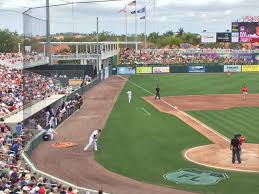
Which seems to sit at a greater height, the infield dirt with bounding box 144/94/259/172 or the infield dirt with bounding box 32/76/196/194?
the infield dirt with bounding box 144/94/259/172

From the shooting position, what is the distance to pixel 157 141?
25.5 m

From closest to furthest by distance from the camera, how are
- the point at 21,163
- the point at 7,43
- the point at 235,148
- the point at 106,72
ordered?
the point at 21,163, the point at 235,148, the point at 106,72, the point at 7,43

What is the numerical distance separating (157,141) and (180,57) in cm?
6450

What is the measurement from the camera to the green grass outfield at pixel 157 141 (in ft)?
60.0

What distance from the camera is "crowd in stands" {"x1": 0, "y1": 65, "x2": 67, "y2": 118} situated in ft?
89.0

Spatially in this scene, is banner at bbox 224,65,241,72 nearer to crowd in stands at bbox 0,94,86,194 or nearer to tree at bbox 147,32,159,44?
crowd in stands at bbox 0,94,86,194

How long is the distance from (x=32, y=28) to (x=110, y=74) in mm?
44406

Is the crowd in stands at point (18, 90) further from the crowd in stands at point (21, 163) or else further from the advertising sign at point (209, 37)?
the advertising sign at point (209, 37)

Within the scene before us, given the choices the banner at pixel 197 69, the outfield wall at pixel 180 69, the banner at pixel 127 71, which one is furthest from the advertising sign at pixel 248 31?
the banner at pixel 127 71

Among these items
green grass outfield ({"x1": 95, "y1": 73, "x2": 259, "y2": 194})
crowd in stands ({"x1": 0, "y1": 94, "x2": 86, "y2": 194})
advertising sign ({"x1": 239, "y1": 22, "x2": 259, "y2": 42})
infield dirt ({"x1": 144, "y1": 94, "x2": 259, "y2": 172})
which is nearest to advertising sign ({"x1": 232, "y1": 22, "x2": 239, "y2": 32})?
advertising sign ({"x1": 239, "y1": 22, "x2": 259, "y2": 42})

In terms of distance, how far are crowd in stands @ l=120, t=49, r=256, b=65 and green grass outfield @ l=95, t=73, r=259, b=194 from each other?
37.7 m

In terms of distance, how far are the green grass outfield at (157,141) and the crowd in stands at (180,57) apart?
37.7 metres

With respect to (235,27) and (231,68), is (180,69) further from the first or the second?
(235,27)

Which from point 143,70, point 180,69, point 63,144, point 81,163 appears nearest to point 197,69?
point 180,69
